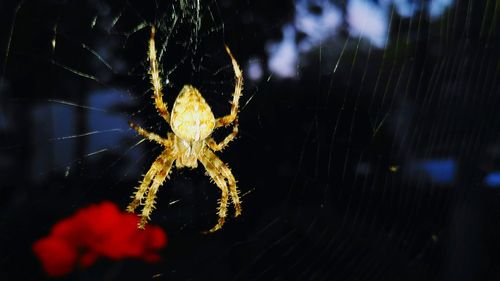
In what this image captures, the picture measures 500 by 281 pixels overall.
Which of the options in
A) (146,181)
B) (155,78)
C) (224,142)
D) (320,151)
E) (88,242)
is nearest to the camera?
(88,242)

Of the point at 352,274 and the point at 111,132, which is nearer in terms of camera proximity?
the point at 111,132

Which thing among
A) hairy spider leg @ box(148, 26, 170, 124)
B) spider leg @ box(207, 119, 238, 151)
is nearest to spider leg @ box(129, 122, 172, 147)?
hairy spider leg @ box(148, 26, 170, 124)

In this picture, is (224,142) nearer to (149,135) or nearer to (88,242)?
(149,135)

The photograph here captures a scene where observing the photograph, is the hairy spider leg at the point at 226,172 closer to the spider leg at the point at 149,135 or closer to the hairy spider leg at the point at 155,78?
the spider leg at the point at 149,135

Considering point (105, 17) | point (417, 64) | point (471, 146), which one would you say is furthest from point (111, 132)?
point (471, 146)

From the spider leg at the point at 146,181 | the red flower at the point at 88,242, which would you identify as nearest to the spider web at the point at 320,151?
the spider leg at the point at 146,181

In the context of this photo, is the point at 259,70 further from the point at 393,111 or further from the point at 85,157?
the point at 85,157

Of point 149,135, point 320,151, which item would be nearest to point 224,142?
point 149,135
